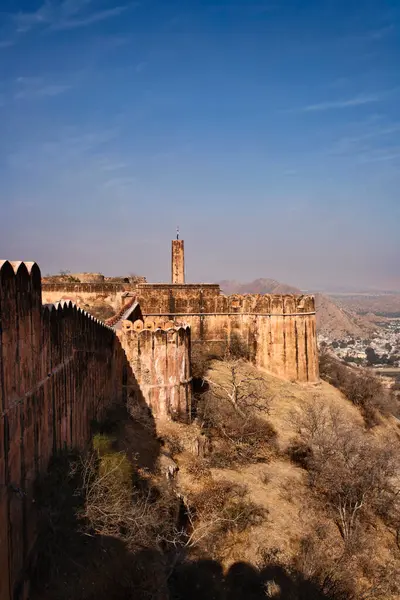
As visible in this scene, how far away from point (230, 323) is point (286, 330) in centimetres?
270

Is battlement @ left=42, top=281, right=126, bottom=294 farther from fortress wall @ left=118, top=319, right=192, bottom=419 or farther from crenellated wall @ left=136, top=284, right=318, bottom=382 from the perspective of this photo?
fortress wall @ left=118, top=319, right=192, bottom=419

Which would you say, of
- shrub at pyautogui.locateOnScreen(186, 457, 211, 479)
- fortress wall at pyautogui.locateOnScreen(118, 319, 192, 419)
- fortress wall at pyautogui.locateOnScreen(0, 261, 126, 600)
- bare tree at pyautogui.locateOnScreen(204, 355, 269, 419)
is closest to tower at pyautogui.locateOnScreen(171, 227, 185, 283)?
bare tree at pyautogui.locateOnScreen(204, 355, 269, 419)

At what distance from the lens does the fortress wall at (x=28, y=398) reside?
5324mm

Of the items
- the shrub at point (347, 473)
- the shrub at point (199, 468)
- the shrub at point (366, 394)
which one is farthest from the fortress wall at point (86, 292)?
the shrub at point (347, 473)

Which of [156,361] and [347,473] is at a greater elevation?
[156,361]

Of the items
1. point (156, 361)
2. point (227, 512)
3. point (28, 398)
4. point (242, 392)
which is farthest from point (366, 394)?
point (28, 398)

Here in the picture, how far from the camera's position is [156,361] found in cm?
1441

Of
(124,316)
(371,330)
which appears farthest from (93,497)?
(371,330)

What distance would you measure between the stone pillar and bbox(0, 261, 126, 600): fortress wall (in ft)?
65.4

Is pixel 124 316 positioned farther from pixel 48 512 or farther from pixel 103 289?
pixel 48 512

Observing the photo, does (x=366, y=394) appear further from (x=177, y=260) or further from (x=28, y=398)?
(x=28, y=398)

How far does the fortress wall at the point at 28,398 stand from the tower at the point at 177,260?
19.9 metres

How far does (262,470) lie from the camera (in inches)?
543

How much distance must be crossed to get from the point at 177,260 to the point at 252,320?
24.6ft
